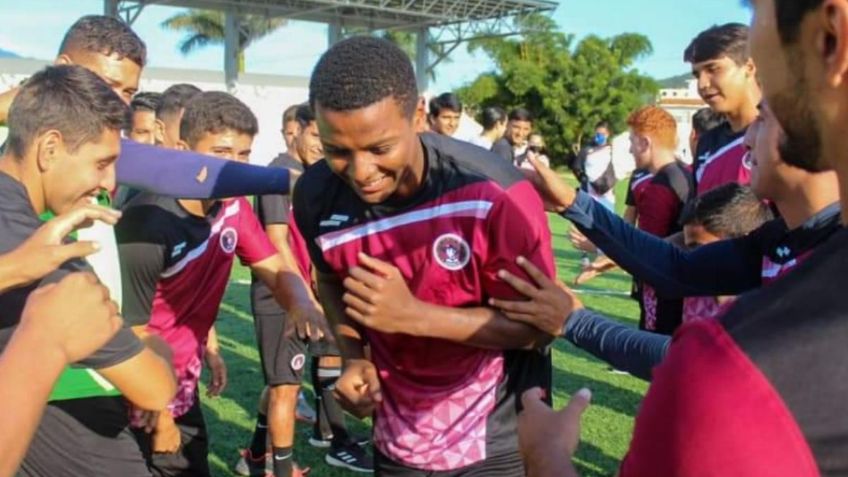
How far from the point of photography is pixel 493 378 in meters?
2.84

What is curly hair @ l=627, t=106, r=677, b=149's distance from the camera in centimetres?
668

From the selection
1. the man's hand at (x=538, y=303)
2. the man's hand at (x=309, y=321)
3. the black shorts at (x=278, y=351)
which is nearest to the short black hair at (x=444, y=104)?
the black shorts at (x=278, y=351)

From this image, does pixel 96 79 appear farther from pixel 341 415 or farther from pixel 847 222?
pixel 341 415

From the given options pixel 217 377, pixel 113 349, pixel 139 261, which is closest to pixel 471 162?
pixel 113 349

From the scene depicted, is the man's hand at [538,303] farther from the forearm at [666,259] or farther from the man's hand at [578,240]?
the man's hand at [578,240]

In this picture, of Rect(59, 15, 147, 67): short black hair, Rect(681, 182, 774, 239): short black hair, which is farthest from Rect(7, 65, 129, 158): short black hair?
Rect(681, 182, 774, 239): short black hair

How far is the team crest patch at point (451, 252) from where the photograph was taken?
2.68 m

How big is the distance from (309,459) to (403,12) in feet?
110

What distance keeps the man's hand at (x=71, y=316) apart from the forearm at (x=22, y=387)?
0.02m

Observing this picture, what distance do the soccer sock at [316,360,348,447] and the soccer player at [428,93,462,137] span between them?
466cm

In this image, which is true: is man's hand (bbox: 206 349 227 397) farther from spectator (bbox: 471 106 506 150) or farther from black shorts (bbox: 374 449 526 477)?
spectator (bbox: 471 106 506 150)

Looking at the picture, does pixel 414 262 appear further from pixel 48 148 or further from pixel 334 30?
pixel 334 30

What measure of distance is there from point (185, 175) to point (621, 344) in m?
1.95

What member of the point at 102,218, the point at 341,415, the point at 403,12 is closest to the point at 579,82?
the point at 403,12
